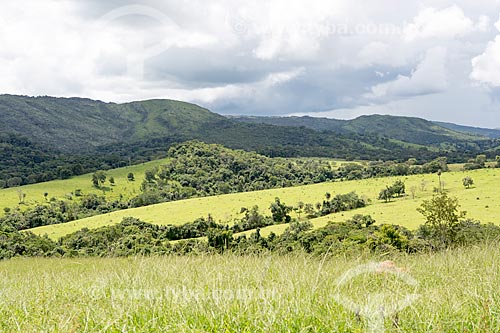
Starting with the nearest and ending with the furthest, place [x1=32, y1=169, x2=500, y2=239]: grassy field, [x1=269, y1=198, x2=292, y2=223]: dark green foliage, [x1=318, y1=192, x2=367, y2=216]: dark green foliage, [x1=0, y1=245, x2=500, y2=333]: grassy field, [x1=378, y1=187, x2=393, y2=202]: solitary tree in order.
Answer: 1. [x1=0, y1=245, x2=500, y2=333]: grassy field
2. [x1=32, y1=169, x2=500, y2=239]: grassy field
3. [x1=269, y1=198, x2=292, y2=223]: dark green foliage
4. [x1=318, y1=192, x2=367, y2=216]: dark green foliage
5. [x1=378, y1=187, x2=393, y2=202]: solitary tree

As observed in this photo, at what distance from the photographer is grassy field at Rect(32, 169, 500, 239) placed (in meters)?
94.6

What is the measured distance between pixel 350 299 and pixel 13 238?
7493cm

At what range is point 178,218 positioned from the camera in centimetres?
11494

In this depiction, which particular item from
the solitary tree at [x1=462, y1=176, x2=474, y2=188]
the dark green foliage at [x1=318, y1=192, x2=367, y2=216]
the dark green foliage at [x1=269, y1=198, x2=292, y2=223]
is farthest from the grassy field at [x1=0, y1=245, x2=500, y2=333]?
the solitary tree at [x1=462, y1=176, x2=474, y2=188]

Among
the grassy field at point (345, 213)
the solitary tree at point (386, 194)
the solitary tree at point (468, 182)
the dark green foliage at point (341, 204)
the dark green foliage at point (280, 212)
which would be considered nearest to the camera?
the grassy field at point (345, 213)

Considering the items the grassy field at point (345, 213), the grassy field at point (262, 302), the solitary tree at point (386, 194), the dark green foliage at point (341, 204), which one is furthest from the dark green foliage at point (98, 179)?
the grassy field at point (262, 302)

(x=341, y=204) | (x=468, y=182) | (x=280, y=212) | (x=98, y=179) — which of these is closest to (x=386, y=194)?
(x=341, y=204)

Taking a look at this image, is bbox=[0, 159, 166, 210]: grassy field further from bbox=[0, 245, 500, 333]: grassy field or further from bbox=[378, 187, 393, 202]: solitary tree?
bbox=[0, 245, 500, 333]: grassy field

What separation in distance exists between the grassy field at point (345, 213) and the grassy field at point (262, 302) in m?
83.0

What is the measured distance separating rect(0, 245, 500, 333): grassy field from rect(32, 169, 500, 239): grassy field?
3270 inches

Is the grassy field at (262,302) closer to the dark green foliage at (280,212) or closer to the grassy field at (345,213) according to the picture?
the grassy field at (345,213)

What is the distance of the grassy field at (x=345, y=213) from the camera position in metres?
94.6

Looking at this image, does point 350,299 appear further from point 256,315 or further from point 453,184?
point 453,184

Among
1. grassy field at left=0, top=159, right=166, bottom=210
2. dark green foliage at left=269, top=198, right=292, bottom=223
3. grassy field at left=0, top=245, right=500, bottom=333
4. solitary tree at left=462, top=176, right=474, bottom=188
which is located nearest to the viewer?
grassy field at left=0, top=245, right=500, bottom=333
